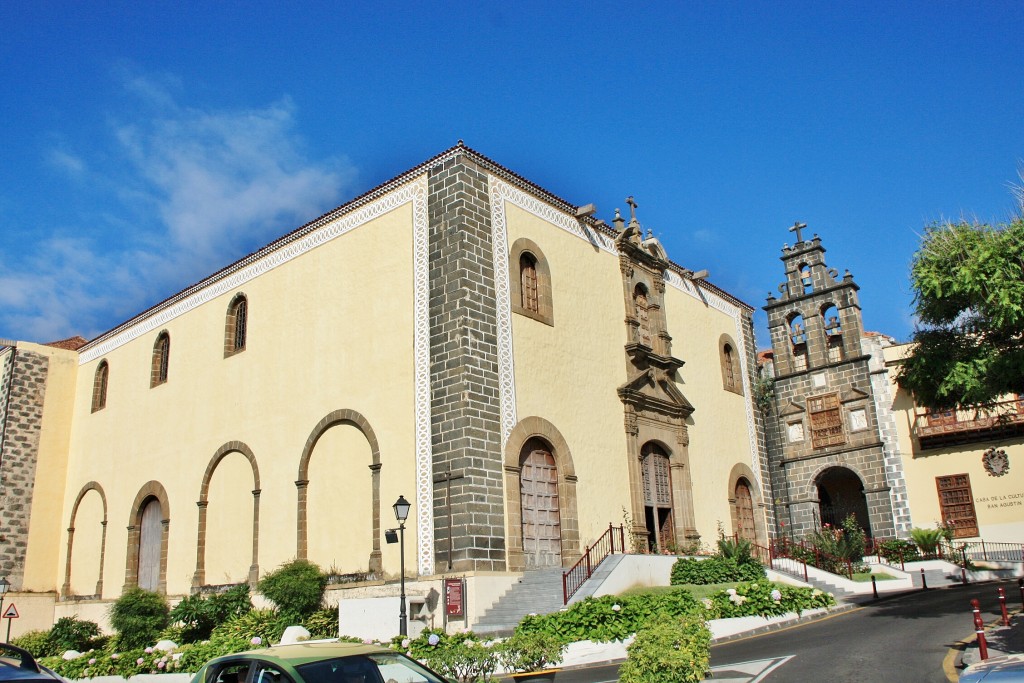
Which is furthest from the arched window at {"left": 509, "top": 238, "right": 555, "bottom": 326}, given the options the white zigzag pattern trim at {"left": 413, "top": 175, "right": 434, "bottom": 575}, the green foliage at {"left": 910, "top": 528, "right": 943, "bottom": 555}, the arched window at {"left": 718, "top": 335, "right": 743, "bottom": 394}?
the green foliage at {"left": 910, "top": 528, "right": 943, "bottom": 555}

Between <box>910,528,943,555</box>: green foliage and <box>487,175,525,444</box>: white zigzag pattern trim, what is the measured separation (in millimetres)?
13735

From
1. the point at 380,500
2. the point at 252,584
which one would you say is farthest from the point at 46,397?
the point at 380,500

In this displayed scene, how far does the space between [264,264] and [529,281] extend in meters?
7.52

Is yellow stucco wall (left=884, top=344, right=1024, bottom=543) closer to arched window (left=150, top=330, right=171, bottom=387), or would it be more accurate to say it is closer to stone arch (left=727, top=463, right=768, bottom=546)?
stone arch (left=727, top=463, right=768, bottom=546)

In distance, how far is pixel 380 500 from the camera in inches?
694

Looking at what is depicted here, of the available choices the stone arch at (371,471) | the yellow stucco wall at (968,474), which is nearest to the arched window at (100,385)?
the stone arch at (371,471)

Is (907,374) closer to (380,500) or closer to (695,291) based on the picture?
(380,500)

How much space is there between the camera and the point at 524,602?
16.1 meters

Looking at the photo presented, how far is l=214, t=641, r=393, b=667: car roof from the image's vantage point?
244 inches

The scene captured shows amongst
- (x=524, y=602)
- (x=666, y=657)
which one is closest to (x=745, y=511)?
(x=524, y=602)

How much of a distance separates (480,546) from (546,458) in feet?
10.3

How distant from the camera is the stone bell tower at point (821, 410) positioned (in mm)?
27344

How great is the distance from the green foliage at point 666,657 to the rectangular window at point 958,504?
18594mm

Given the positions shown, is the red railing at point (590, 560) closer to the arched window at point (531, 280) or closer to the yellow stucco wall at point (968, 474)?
the arched window at point (531, 280)
